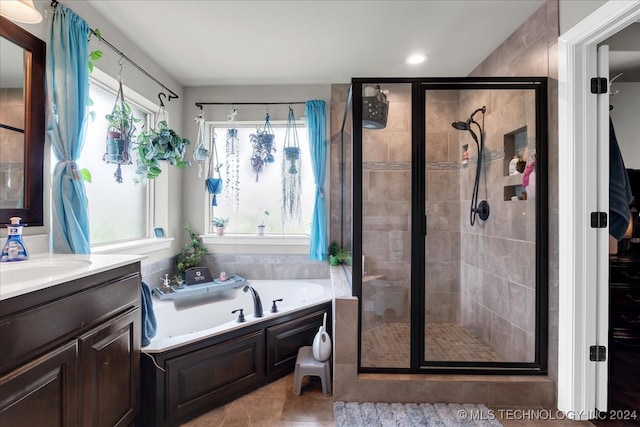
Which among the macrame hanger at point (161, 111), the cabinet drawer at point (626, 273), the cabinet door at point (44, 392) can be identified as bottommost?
the cabinet door at point (44, 392)

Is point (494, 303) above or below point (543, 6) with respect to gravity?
below

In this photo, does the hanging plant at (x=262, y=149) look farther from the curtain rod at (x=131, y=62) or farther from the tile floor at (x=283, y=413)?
the tile floor at (x=283, y=413)

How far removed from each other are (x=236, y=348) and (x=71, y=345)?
928 mm

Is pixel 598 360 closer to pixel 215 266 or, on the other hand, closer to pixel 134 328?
pixel 134 328

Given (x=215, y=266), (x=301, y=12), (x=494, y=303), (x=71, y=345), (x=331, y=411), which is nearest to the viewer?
(x=71, y=345)

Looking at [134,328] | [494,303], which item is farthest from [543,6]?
[134,328]

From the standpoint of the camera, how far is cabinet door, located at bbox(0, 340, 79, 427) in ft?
3.00

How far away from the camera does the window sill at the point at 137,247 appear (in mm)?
2105

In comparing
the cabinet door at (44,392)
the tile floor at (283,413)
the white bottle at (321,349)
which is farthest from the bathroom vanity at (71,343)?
the white bottle at (321,349)

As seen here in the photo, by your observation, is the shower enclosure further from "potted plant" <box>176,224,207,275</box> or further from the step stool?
"potted plant" <box>176,224,207,275</box>

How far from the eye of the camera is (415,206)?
1983 millimetres

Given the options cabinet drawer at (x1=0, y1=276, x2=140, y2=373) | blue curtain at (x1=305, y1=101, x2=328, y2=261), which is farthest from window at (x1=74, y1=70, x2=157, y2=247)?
blue curtain at (x1=305, y1=101, x2=328, y2=261)

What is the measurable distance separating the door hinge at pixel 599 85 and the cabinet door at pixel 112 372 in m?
2.74

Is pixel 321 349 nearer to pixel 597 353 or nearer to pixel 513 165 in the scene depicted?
pixel 597 353
